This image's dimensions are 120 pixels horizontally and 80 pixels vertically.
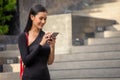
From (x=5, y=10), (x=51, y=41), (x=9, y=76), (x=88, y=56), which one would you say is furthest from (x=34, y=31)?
(x=5, y=10)

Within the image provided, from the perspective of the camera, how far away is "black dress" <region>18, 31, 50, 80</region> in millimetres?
3506

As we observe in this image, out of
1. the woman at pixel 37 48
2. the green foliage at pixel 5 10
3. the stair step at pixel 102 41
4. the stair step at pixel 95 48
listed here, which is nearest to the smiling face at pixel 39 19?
the woman at pixel 37 48

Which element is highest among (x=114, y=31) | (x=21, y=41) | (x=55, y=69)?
(x=21, y=41)

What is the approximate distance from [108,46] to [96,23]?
5.25 feet

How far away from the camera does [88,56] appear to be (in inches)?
324

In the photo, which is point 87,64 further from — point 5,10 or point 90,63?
point 5,10

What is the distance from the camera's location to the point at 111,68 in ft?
25.2

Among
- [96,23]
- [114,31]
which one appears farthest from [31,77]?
[96,23]

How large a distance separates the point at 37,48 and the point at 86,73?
14.8 ft

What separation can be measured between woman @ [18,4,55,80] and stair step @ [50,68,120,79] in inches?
162

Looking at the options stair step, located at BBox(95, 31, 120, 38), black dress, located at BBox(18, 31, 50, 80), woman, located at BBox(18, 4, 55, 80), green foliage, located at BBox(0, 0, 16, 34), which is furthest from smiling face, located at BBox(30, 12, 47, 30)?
green foliage, located at BBox(0, 0, 16, 34)

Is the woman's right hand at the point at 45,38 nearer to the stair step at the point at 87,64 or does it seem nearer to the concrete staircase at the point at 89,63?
the concrete staircase at the point at 89,63

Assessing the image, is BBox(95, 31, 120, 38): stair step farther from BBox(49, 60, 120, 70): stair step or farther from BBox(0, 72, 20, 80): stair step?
BBox(0, 72, 20, 80): stair step

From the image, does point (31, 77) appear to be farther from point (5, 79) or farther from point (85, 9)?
point (85, 9)
